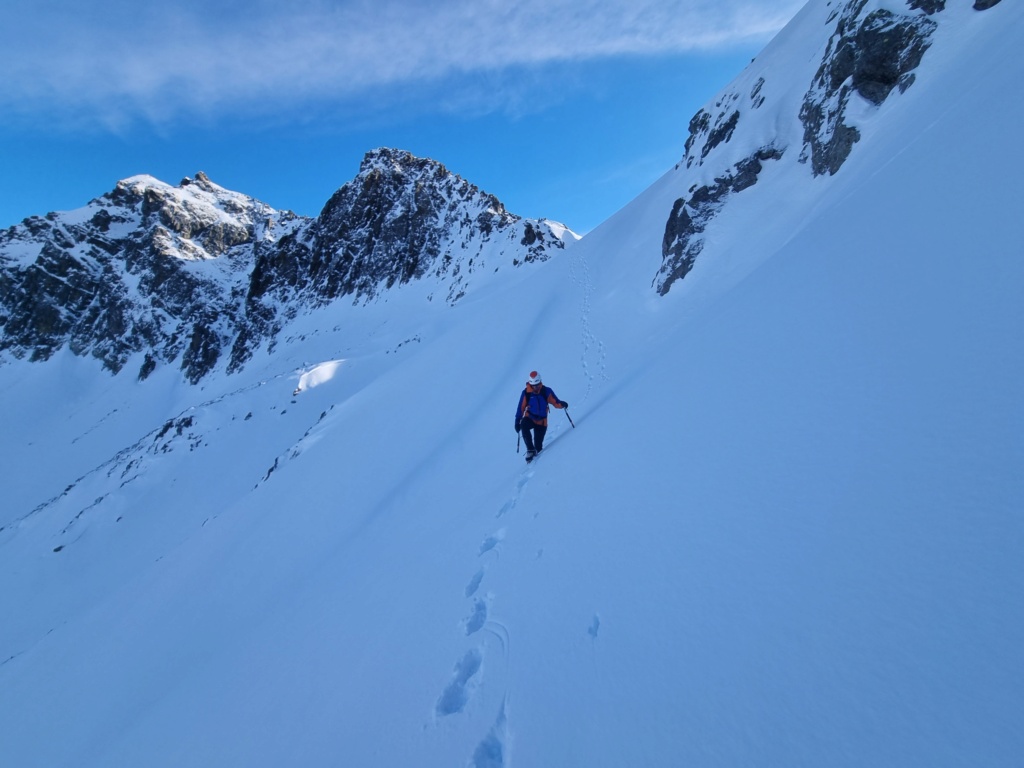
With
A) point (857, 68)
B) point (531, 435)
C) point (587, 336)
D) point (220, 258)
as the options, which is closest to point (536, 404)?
point (531, 435)

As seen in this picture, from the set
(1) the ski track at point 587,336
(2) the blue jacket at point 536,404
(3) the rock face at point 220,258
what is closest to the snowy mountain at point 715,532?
(1) the ski track at point 587,336

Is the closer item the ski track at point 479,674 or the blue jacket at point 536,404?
the ski track at point 479,674

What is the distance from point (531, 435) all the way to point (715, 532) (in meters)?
4.94

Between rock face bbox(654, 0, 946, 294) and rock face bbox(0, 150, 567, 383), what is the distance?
82.7 ft

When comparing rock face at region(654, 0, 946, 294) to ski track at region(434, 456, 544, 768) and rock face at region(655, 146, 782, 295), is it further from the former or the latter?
ski track at region(434, 456, 544, 768)

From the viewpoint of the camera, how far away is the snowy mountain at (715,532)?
6.07 feet

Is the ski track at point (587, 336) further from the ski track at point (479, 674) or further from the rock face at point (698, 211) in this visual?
the ski track at point (479, 674)

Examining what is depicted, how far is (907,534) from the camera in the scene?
205 cm

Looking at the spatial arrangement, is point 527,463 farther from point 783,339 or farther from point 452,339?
point 452,339

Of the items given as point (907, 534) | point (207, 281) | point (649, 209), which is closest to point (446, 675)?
point (907, 534)

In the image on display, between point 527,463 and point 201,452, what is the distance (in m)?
24.7

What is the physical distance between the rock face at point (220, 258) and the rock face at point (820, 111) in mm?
25219

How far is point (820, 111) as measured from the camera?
36.2 ft

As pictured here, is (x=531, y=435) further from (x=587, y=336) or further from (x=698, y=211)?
(x=698, y=211)
